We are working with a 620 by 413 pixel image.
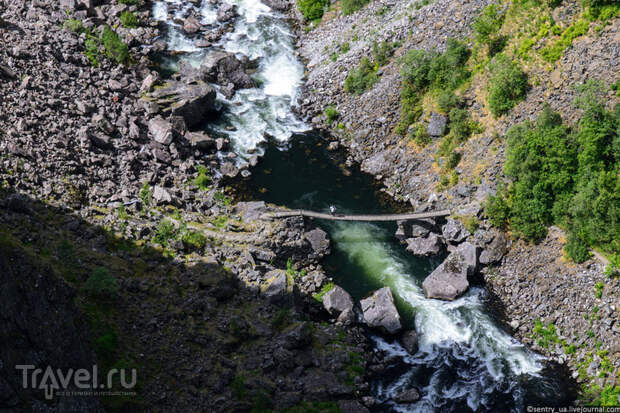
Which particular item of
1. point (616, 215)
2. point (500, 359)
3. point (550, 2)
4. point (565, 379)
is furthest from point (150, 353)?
point (550, 2)

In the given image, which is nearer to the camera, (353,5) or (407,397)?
(407,397)

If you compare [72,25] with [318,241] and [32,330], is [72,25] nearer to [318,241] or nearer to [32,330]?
[318,241]

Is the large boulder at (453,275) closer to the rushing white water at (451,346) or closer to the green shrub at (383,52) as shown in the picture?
the rushing white water at (451,346)

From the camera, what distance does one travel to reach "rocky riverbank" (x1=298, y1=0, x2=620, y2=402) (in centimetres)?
3888

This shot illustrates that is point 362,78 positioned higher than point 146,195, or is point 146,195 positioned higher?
point 362,78

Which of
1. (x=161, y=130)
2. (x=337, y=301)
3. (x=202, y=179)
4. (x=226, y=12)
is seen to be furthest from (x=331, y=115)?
(x=337, y=301)

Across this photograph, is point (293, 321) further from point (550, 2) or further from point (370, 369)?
point (550, 2)

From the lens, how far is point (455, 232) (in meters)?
46.2

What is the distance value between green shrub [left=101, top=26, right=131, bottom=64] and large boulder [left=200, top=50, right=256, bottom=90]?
27.2 ft

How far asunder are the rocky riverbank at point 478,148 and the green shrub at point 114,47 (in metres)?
20.0

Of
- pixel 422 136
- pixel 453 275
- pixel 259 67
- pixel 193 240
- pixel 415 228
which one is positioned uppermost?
pixel 259 67

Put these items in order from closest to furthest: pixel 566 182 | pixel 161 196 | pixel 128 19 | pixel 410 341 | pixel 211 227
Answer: pixel 410 341, pixel 566 182, pixel 211 227, pixel 161 196, pixel 128 19

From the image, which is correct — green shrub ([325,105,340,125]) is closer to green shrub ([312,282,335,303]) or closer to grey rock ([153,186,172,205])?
grey rock ([153,186,172,205])

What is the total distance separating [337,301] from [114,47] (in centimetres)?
3736
